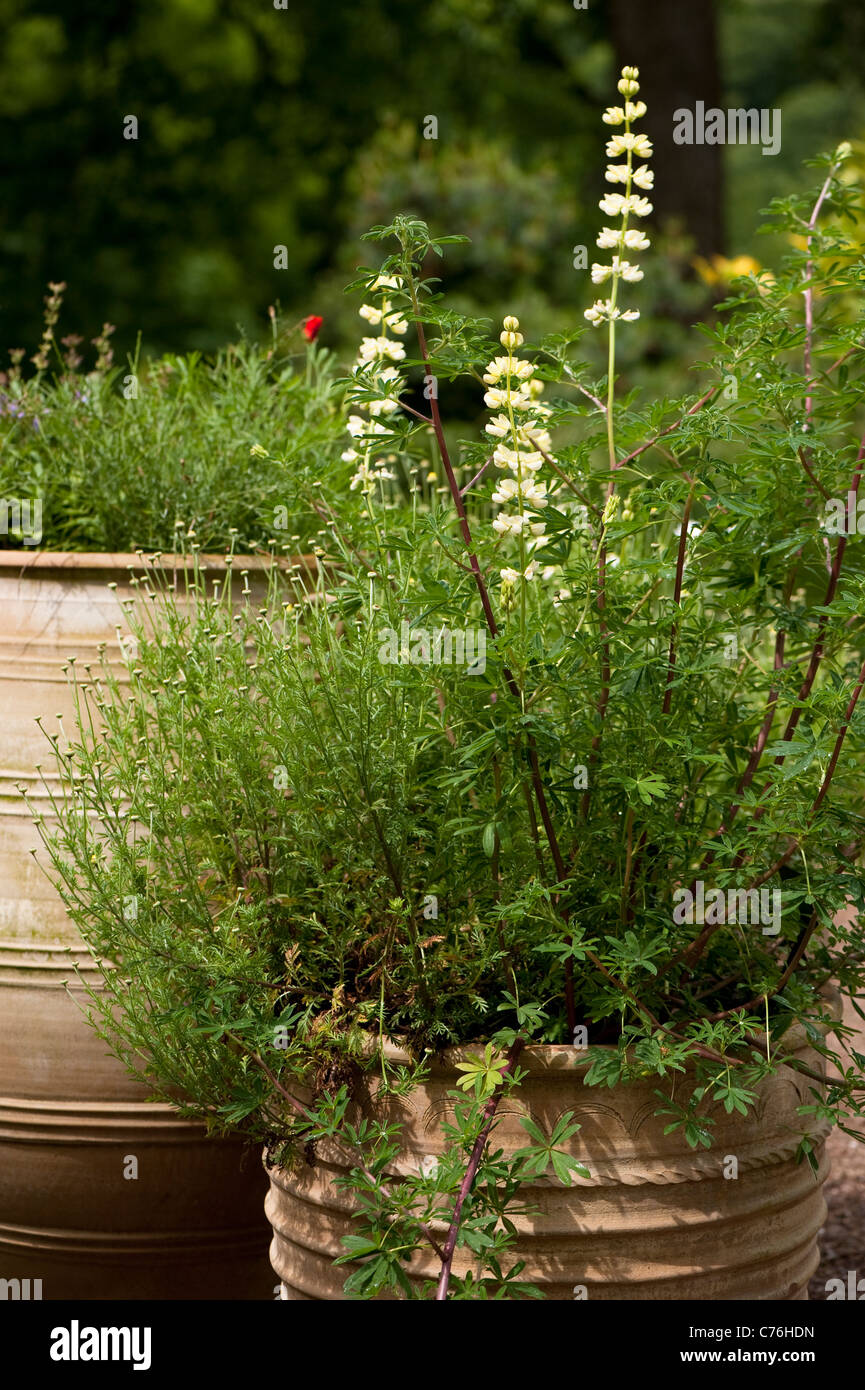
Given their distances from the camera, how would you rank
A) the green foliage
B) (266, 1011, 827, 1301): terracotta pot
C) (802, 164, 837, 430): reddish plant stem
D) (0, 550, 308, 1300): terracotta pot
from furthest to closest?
the green foliage → (0, 550, 308, 1300): terracotta pot → (802, 164, 837, 430): reddish plant stem → (266, 1011, 827, 1301): terracotta pot

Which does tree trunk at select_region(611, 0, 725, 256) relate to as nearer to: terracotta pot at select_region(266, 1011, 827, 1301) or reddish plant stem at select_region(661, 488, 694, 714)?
reddish plant stem at select_region(661, 488, 694, 714)

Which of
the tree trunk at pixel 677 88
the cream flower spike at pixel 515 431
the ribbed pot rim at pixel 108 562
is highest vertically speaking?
the tree trunk at pixel 677 88

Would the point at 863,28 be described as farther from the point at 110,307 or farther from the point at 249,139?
the point at 110,307

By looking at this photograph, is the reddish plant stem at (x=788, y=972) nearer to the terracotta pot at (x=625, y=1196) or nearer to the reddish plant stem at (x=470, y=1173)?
the terracotta pot at (x=625, y=1196)

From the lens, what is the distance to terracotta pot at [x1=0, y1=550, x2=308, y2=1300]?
260cm

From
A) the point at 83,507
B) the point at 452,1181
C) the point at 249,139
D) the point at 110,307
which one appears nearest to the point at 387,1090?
the point at 452,1181

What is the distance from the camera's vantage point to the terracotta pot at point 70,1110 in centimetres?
260

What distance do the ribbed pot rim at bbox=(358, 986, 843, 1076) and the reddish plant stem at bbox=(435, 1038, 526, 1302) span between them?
2 cm

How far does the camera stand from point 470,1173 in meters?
1.83

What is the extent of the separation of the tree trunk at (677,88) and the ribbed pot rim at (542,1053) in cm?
846

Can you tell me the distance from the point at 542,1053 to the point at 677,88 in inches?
362

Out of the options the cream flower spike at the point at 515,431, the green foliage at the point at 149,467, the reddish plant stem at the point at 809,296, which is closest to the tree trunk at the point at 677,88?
the green foliage at the point at 149,467

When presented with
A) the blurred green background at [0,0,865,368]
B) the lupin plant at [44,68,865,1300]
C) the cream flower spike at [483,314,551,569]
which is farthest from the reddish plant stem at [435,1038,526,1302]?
the blurred green background at [0,0,865,368]

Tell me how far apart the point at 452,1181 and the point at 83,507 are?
5.79 ft
